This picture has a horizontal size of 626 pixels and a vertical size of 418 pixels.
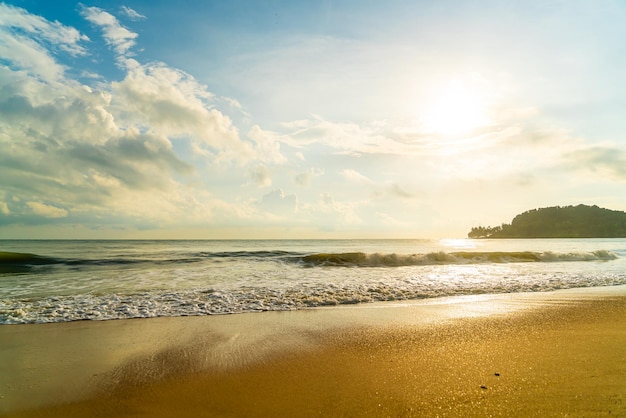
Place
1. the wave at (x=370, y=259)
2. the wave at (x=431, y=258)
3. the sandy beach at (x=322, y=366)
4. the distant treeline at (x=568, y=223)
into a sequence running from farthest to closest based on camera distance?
1. the distant treeline at (x=568, y=223)
2. the wave at (x=431, y=258)
3. the wave at (x=370, y=259)
4. the sandy beach at (x=322, y=366)

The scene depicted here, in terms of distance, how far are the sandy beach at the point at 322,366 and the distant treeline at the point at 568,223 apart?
156015 millimetres

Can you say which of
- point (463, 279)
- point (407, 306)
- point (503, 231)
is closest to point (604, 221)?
point (503, 231)

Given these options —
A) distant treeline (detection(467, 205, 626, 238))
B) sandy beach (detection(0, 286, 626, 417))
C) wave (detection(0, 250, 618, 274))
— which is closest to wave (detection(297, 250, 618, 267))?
wave (detection(0, 250, 618, 274))

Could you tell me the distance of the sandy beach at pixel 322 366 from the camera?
437 cm

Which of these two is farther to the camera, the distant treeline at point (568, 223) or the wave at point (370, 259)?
the distant treeline at point (568, 223)

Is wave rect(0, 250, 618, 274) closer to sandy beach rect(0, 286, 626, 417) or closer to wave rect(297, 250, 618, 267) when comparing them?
wave rect(297, 250, 618, 267)

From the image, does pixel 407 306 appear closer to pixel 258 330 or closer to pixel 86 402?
pixel 258 330

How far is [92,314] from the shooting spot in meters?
9.79

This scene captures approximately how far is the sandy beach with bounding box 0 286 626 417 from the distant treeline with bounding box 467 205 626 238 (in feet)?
512

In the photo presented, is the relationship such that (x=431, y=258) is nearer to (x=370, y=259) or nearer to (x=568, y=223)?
(x=370, y=259)

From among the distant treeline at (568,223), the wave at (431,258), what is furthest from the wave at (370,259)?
the distant treeline at (568,223)

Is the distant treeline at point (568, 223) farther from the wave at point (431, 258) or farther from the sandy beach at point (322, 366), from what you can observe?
the sandy beach at point (322, 366)

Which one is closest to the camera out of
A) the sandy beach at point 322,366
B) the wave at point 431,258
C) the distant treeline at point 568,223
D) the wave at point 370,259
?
the sandy beach at point 322,366

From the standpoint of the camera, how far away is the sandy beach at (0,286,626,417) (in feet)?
14.3
